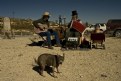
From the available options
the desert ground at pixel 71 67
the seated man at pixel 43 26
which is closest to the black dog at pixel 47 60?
the desert ground at pixel 71 67

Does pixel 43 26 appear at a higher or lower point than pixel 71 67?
higher

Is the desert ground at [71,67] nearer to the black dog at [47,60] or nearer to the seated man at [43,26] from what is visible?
the black dog at [47,60]

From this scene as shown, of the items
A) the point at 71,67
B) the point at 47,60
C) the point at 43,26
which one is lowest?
the point at 71,67

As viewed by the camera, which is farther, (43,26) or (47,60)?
(43,26)

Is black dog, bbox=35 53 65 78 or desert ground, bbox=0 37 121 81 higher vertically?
black dog, bbox=35 53 65 78

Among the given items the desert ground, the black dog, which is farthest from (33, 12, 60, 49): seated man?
the black dog

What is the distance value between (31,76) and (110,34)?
1973cm

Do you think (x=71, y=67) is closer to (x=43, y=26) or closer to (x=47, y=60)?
(x=47, y=60)

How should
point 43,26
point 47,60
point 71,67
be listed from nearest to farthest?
point 47,60
point 71,67
point 43,26

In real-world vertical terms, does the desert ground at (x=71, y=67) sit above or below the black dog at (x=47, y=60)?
below

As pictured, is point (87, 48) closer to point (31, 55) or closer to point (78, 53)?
point (78, 53)

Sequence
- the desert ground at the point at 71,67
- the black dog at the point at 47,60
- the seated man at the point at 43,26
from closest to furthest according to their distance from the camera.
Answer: the black dog at the point at 47,60 < the desert ground at the point at 71,67 < the seated man at the point at 43,26

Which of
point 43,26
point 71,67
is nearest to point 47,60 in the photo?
point 71,67

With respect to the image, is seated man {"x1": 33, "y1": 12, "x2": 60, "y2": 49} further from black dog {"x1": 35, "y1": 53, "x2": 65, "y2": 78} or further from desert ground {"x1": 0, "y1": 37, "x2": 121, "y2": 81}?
black dog {"x1": 35, "y1": 53, "x2": 65, "y2": 78}
